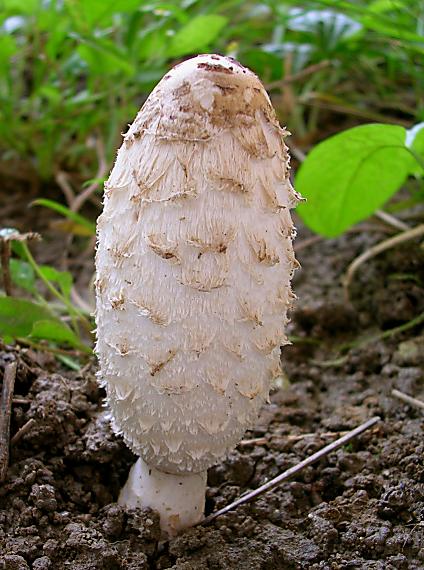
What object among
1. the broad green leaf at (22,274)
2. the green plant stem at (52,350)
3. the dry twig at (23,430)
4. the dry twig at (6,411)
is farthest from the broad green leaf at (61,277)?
the dry twig at (23,430)

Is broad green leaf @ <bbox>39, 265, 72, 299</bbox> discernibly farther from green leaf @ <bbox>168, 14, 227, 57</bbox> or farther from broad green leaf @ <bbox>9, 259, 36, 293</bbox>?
green leaf @ <bbox>168, 14, 227, 57</bbox>

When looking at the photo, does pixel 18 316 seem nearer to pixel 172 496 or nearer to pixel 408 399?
pixel 172 496

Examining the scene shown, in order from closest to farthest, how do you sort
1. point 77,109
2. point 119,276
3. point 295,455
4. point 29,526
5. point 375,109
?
point 119,276, point 29,526, point 295,455, point 77,109, point 375,109

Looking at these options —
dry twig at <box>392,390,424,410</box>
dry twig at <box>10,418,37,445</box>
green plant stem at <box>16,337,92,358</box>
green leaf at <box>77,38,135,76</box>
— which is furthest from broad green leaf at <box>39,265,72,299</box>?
dry twig at <box>392,390,424,410</box>

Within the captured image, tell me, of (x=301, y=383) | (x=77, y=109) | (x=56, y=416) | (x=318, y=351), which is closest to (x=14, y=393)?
(x=56, y=416)

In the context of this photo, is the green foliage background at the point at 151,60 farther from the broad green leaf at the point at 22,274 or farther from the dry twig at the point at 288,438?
the dry twig at the point at 288,438

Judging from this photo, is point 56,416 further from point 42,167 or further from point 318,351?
point 42,167

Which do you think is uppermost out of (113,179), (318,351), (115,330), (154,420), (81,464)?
(113,179)
